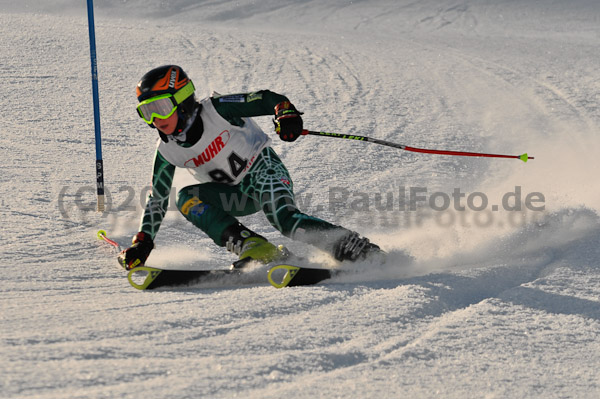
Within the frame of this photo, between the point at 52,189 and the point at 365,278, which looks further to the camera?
the point at 52,189

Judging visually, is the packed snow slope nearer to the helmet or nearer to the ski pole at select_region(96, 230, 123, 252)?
the ski pole at select_region(96, 230, 123, 252)

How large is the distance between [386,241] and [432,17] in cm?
1149

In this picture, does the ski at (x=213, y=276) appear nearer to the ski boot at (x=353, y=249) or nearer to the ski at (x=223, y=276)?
the ski at (x=223, y=276)

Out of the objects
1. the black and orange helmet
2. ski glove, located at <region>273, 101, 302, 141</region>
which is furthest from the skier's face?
ski glove, located at <region>273, 101, 302, 141</region>

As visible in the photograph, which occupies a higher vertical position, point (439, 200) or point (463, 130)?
point (463, 130)

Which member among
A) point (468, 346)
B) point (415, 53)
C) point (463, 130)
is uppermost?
point (415, 53)

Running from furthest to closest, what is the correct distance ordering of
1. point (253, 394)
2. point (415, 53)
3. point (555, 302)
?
point (415, 53) < point (555, 302) < point (253, 394)

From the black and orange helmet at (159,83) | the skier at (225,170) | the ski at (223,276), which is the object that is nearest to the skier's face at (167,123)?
the skier at (225,170)

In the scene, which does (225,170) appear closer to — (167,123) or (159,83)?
(167,123)

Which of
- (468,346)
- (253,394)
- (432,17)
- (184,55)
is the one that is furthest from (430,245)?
(432,17)

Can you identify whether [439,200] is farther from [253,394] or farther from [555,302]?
[253,394]

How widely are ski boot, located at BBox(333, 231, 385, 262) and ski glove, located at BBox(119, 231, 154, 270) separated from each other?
1013 millimetres

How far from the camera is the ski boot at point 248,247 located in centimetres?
379

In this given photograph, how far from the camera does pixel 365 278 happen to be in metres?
3.70
